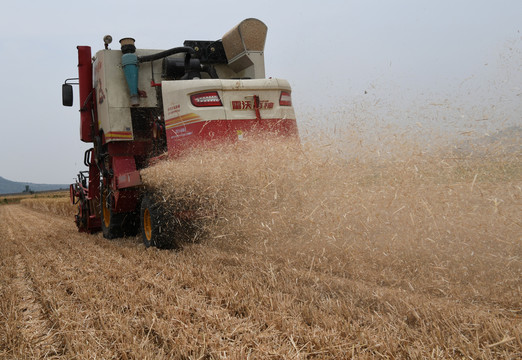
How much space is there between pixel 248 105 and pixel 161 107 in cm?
162

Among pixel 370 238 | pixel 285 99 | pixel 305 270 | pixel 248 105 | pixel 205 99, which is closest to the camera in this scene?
pixel 305 270

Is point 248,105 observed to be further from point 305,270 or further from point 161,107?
point 305,270

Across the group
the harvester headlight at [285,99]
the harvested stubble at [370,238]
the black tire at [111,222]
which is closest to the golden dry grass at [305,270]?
the harvested stubble at [370,238]

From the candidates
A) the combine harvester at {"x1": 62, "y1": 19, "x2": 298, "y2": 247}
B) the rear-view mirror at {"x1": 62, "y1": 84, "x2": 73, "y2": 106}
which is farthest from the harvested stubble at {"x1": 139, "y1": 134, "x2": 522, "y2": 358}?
the rear-view mirror at {"x1": 62, "y1": 84, "x2": 73, "y2": 106}

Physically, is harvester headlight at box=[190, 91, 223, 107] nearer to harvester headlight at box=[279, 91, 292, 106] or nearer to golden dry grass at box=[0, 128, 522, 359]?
golden dry grass at box=[0, 128, 522, 359]

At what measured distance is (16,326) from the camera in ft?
8.21

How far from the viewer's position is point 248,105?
4.74m

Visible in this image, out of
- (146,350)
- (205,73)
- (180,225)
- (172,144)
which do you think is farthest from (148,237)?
(146,350)

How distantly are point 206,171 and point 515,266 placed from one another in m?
2.61

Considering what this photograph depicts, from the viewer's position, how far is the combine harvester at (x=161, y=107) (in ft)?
15.2

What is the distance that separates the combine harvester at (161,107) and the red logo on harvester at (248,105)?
1cm

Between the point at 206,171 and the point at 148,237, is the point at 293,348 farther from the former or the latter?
the point at 148,237

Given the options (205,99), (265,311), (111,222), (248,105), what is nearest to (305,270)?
(265,311)

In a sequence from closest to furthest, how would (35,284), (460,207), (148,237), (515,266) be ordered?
1. (515,266)
2. (460,207)
3. (35,284)
4. (148,237)
